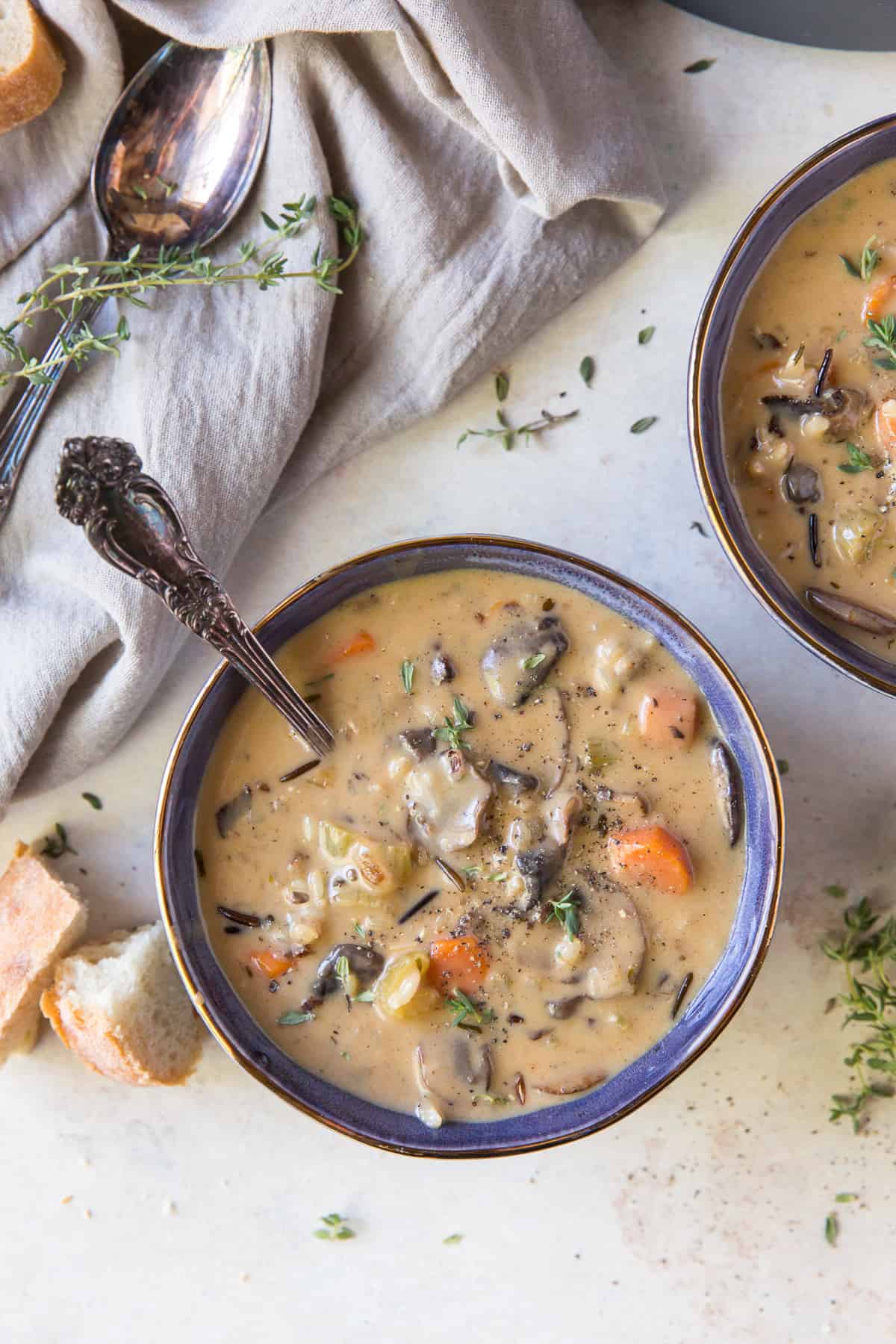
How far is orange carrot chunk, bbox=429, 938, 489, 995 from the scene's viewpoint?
238 cm

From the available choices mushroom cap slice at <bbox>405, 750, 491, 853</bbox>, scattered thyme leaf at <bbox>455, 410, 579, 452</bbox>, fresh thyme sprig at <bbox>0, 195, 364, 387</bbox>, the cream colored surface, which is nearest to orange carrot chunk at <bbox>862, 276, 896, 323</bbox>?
the cream colored surface

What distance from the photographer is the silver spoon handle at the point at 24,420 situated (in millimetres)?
2613

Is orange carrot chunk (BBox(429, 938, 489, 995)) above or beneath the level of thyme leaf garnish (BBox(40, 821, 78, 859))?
beneath

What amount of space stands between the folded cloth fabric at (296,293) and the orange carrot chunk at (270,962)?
2.10 ft

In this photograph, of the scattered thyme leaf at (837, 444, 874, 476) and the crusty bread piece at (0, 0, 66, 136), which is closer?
the scattered thyme leaf at (837, 444, 874, 476)

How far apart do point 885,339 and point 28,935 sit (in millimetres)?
2273

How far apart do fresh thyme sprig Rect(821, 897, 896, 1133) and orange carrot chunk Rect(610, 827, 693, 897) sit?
52cm

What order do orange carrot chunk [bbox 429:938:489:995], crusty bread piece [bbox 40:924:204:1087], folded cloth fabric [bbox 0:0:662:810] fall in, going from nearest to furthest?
orange carrot chunk [bbox 429:938:489:995], folded cloth fabric [bbox 0:0:662:810], crusty bread piece [bbox 40:924:204:1087]

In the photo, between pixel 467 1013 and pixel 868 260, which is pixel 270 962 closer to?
pixel 467 1013

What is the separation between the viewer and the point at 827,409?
91.4 inches

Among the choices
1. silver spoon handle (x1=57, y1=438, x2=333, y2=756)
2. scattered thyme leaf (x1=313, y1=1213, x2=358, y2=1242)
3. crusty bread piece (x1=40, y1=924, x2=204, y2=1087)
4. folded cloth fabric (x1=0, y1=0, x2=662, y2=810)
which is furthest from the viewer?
scattered thyme leaf (x1=313, y1=1213, x2=358, y2=1242)

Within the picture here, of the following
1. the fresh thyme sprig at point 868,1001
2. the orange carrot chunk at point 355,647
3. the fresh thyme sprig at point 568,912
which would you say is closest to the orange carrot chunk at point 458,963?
the fresh thyme sprig at point 568,912

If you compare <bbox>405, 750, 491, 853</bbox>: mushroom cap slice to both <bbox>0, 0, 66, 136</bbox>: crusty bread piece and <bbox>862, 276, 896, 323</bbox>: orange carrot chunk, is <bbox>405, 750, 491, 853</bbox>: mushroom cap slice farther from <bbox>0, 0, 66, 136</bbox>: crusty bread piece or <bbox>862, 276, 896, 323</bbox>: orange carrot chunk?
<bbox>0, 0, 66, 136</bbox>: crusty bread piece

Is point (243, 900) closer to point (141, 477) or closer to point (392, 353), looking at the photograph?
point (141, 477)
